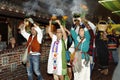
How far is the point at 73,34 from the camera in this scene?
8102 millimetres

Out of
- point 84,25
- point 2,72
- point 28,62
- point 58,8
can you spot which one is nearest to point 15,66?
point 2,72

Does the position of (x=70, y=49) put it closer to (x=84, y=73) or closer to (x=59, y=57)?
(x=59, y=57)

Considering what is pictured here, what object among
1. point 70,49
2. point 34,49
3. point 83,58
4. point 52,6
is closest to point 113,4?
point 83,58

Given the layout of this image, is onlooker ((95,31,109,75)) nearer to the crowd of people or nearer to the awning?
the crowd of people

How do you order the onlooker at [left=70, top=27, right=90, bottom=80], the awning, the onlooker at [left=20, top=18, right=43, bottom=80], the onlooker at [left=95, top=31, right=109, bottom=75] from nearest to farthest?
the awning
the onlooker at [left=70, top=27, right=90, bottom=80]
the onlooker at [left=20, top=18, right=43, bottom=80]
the onlooker at [left=95, top=31, right=109, bottom=75]

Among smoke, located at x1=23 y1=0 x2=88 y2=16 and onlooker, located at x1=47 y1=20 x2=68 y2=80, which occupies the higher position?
smoke, located at x1=23 y1=0 x2=88 y2=16

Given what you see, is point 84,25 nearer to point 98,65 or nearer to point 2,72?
point 2,72

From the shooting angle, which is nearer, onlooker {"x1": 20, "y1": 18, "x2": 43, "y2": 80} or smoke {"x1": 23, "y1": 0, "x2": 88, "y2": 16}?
onlooker {"x1": 20, "y1": 18, "x2": 43, "y2": 80}

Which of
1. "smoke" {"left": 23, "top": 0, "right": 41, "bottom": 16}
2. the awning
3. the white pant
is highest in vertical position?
"smoke" {"left": 23, "top": 0, "right": 41, "bottom": 16}

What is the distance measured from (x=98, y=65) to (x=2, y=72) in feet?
14.9

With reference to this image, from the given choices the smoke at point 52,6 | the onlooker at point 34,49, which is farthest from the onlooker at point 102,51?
the onlooker at point 34,49

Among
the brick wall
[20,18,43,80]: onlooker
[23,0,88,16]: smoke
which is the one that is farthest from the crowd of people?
[23,0,88,16]: smoke

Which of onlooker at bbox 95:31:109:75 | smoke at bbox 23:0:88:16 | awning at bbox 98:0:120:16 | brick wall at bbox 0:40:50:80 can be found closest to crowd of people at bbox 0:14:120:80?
A: brick wall at bbox 0:40:50:80

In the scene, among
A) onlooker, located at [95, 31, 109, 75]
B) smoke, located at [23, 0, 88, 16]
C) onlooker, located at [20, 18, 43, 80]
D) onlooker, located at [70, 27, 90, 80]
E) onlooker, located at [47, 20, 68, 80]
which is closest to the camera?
onlooker, located at [70, 27, 90, 80]
